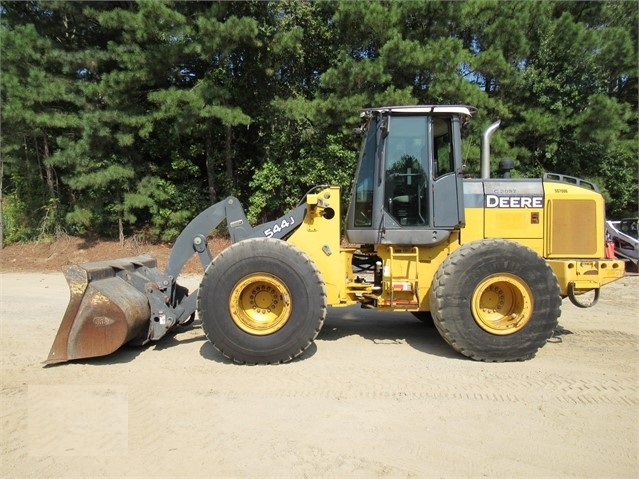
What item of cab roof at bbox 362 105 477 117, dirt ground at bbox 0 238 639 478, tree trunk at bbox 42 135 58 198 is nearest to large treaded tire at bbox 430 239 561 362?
dirt ground at bbox 0 238 639 478

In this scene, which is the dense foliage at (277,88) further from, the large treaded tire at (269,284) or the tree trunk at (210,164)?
the large treaded tire at (269,284)

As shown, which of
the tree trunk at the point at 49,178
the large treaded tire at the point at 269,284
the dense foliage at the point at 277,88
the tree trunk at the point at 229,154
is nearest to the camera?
the large treaded tire at the point at 269,284

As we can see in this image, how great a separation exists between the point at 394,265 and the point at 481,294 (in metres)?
0.96

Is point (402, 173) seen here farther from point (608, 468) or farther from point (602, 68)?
point (602, 68)

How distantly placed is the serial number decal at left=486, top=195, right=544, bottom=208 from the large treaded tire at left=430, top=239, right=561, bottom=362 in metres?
0.64

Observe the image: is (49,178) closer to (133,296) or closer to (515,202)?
(133,296)

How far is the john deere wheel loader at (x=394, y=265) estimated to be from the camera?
15.2 ft

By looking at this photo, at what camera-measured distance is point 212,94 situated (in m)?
13.5

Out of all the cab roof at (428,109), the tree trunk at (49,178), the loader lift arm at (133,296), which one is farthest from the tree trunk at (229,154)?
the cab roof at (428,109)

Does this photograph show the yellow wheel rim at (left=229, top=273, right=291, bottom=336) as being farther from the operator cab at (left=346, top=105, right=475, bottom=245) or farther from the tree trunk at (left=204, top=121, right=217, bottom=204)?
the tree trunk at (left=204, top=121, right=217, bottom=204)

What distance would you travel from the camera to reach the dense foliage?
12641mm

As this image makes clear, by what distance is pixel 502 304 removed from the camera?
16.4ft

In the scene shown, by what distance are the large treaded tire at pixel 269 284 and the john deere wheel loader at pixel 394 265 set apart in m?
0.01

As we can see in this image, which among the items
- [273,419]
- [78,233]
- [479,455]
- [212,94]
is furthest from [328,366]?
[78,233]
